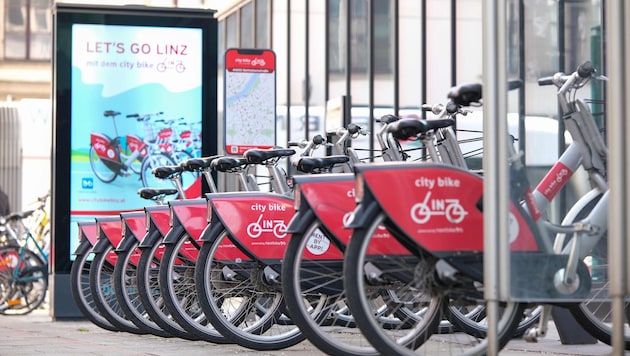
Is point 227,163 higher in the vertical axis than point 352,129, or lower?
lower

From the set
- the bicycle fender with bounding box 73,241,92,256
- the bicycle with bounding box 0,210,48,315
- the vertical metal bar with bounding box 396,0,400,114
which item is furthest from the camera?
the vertical metal bar with bounding box 396,0,400,114

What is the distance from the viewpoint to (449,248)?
506 centimetres

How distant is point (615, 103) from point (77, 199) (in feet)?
24.3

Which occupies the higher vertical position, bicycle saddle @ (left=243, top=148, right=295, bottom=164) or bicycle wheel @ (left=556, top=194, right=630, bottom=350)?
bicycle saddle @ (left=243, top=148, right=295, bottom=164)

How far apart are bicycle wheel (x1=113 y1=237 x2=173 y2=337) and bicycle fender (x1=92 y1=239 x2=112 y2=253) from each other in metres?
0.54

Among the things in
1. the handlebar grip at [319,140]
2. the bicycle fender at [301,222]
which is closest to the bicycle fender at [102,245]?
the handlebar grip at [319,140]

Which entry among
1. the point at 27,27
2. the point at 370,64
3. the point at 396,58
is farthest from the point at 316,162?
the point at 27,27

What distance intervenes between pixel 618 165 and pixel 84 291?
5.56 m

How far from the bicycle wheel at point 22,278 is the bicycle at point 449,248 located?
28.7 feet

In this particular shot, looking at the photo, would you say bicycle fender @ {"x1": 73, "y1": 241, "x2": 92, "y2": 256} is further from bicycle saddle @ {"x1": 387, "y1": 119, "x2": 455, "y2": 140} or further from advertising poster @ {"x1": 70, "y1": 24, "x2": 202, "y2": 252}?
bicycle saddle @ {"x1": 387, "y1": 119, "x2": 455, "y2": 140}

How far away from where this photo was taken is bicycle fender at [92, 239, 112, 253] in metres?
8.87

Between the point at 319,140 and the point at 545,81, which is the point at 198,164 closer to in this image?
the point at 319,140

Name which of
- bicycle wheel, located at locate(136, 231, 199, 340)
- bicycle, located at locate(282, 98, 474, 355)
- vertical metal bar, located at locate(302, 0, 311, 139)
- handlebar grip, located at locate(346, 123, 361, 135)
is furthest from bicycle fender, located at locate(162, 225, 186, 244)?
vertical metal bar, located at locate(302, 0, 311, 139)

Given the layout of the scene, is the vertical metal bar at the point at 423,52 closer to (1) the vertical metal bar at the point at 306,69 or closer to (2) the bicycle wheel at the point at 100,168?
(2) the bicycle wheel at the point at 100,168
